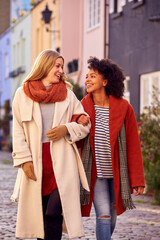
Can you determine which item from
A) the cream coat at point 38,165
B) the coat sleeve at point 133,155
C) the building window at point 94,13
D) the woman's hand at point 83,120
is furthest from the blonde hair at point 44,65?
the building window at point 94,13

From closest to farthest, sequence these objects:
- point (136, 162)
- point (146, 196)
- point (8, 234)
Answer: point (136, 162)
point (8, 234)
point (146, 196)

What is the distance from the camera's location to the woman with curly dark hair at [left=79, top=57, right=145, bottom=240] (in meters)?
5.25

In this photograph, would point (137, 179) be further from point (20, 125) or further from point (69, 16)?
point (69, 16)

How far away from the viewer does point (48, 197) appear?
202 inches

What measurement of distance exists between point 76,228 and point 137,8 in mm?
10894

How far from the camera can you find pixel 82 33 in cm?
2008

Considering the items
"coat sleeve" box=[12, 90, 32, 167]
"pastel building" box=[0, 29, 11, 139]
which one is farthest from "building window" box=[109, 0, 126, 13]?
"pastel building" box=[0, 29, 11, 139]

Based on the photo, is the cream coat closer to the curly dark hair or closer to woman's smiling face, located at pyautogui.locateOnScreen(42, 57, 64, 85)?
woman's smiling face, located at pyautogui.locateOnScreen(42, 57, 64, 85)

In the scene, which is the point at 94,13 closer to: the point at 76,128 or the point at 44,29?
the point at 44,29

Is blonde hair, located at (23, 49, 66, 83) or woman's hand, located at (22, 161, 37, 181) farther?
blonde hair, located at (23, 49, 66, 83)

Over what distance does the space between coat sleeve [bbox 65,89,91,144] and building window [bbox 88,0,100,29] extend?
13589 mm

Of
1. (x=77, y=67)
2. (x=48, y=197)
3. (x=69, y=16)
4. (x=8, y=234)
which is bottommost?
(x=8, y=234)

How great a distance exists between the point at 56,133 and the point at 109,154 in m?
0.59

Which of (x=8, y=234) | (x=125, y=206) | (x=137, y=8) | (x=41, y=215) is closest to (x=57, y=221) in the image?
(x=41, y=215)
